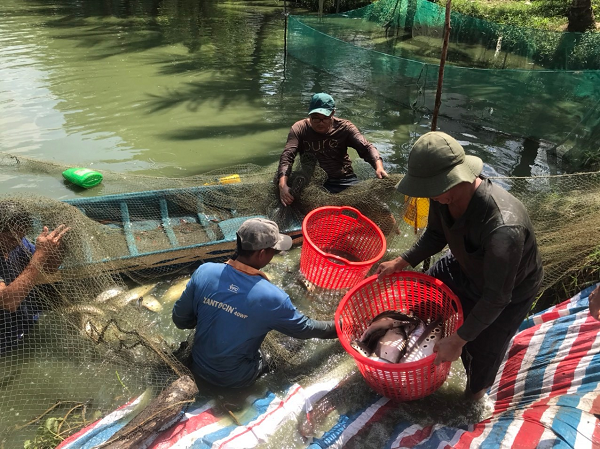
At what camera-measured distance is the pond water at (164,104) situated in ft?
21.8

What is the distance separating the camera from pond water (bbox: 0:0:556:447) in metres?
6.32

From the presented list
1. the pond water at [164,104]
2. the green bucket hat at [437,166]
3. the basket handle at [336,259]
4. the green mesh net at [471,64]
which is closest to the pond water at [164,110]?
the pond water at [164,104]

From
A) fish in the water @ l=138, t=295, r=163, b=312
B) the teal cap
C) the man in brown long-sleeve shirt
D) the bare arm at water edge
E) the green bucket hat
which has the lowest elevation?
fish in the water @ l=138, t=295, r=163, b=312

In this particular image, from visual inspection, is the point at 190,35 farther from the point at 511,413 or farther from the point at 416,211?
the point at 511,413

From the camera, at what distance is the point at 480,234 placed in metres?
2.02

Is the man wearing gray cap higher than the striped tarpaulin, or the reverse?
the man wearing gray cap

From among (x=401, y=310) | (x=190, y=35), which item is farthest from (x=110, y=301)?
(x=190, y=35)

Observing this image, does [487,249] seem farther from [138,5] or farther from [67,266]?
[138,5]

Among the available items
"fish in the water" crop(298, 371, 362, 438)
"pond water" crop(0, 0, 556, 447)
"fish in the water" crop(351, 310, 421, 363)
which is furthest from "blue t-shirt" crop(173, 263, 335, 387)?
"pond water" crop(0, 0, 556, 447)

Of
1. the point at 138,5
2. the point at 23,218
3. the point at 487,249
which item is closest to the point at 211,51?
the point at 138,5

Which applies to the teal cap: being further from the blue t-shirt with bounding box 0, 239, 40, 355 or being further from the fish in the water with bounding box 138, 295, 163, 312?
the blue t-shirt with bounding box 0, 239, 40, 355

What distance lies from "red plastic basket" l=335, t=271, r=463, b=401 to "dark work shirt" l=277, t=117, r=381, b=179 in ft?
5.95

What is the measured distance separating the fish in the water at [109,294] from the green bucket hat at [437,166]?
257cm

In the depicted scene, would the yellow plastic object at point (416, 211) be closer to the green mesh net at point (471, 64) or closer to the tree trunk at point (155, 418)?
the tree trunk at point (155, 418)
